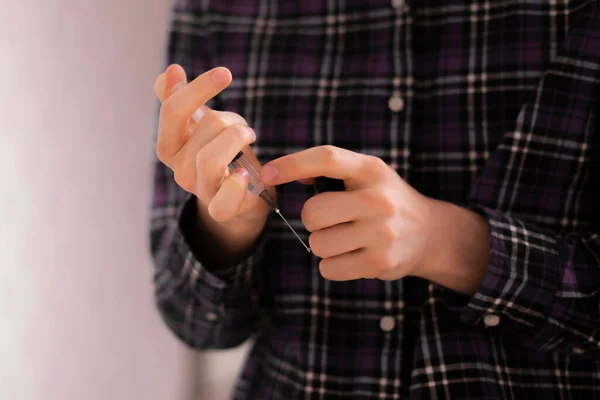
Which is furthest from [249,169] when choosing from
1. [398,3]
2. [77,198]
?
[77,198]

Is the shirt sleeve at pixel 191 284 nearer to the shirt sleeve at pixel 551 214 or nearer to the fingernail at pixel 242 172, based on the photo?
the fingernail at pixel 242 172

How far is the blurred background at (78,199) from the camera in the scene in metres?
0.71

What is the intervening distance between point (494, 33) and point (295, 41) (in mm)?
260

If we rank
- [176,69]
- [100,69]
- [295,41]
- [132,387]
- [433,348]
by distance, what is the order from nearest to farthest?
[176,69] < [433,348] < [295,41] < [100,69] < [132,387]

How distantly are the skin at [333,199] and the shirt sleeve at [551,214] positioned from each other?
0.05 metres

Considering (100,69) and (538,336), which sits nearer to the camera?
(538,336)

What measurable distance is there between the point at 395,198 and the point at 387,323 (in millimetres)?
211

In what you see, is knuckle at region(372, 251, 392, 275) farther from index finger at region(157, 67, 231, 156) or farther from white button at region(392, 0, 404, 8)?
white button at region(392, 0, 404, 8)

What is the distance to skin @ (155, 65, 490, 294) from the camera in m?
0.46

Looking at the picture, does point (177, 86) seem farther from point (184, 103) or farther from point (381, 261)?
point (381, 261)

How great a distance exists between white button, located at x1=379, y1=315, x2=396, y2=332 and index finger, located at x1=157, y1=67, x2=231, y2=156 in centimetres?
34

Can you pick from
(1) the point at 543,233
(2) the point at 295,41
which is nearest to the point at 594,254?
(1) the point at 543,233

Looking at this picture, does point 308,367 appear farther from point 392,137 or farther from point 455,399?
point 392,137

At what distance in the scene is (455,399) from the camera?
1.96 ft
